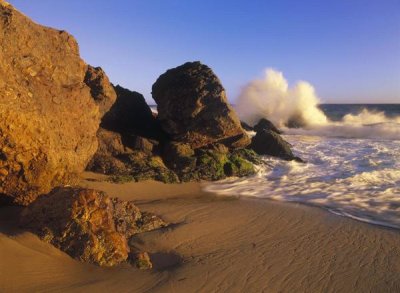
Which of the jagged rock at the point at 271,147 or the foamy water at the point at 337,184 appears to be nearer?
the foamy water at the point at 337,184

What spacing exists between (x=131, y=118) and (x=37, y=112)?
16.2 feet

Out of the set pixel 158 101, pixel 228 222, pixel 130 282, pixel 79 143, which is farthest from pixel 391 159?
pixel 130 282

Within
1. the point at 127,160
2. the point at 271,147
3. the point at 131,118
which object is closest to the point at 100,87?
the point at 127,160

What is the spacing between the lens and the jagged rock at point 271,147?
11.7 metres

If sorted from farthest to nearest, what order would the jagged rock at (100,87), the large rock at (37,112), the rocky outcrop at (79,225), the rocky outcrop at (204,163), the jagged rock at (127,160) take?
the rocky outcrop at (204,163)
the jagged rock at (100,87)
the jagged rock at (127,160)
the large rock at (37,112)
the rocky outcrop at (79,225)

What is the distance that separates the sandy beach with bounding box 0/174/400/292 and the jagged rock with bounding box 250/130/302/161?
16.7 feet

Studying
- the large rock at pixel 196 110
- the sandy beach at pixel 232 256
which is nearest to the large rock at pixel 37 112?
the sandy beach at pixel 232 256

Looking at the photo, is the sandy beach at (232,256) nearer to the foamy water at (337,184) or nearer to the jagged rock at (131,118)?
the foamy water at (337,184)

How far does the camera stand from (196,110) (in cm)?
982

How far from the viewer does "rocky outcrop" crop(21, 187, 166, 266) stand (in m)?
4.05

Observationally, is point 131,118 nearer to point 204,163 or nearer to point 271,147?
point 204,163

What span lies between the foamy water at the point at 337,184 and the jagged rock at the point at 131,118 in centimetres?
252

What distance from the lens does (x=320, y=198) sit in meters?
7.54

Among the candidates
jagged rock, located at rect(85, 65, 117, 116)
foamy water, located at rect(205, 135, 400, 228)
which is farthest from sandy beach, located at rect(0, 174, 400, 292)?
jagged rock, located at rect(85, 65, 117, 116)
